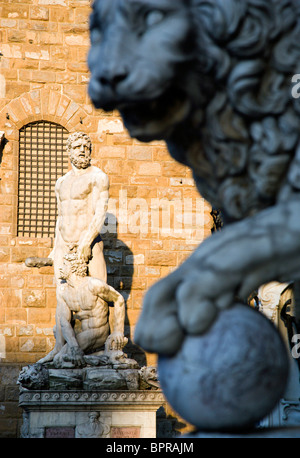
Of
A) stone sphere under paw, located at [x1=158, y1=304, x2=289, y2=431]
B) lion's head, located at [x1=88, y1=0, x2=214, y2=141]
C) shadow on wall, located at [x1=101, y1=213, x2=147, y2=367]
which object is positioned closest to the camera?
stone sphere under paw, located at [x1=158, y1=304, x2=289, y2=431]

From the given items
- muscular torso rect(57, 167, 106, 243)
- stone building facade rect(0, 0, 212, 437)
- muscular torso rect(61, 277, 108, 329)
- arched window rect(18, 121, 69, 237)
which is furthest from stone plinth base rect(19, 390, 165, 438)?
arched window rect(18, 121, 69, 237)

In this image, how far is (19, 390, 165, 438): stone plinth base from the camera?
9062 millimetres

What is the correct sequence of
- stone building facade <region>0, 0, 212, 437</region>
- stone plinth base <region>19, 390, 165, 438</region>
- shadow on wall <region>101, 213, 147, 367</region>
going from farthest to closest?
shadow on wall <region>101, 213, 147, 367</region> → stone building facade <region>0, 0, 212, 437</region> → stone plinth base <region>19, 390, 165, 438</region>

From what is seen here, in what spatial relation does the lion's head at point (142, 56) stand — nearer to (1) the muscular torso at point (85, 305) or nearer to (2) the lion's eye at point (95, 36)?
(2) the lion's eye at point (95, 36)

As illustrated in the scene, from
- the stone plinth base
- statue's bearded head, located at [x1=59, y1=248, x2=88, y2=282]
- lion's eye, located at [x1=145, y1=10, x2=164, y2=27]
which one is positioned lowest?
the stone plinth base

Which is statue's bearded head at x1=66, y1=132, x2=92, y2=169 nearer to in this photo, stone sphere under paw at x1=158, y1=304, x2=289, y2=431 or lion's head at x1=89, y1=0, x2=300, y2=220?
lion's head at x1=89, y1=0, x2=300, y2=220

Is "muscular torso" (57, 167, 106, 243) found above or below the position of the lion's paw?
above

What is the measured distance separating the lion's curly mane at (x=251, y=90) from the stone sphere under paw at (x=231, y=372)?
41 centimetres

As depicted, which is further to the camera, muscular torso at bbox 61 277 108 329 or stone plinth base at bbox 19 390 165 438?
muscular torso at bbox 61 277 108 329

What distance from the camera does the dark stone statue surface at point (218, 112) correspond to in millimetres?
2061

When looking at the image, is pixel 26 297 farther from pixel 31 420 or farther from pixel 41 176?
pixel 31 420

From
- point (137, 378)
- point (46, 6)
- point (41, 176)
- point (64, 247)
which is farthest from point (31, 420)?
point (46, 6)

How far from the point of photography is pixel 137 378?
940cm

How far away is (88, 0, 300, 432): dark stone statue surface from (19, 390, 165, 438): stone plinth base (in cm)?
705
